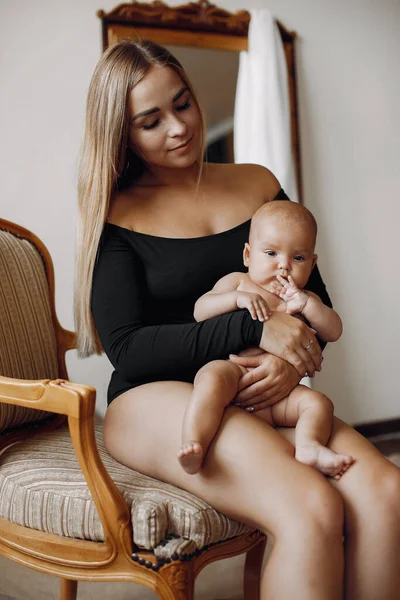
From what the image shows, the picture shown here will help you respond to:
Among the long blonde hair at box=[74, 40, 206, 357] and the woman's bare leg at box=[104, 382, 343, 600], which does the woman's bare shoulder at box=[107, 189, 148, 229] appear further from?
the woman's bare leg at box=[104, 382, 343, 600]

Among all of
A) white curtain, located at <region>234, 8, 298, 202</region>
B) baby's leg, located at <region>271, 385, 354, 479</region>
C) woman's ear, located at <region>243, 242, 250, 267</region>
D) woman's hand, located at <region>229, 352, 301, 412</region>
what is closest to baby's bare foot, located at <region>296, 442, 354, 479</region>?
baby's leg, located at <region>271, 385, 354, 479</region>

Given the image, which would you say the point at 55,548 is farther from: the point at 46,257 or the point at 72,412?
the point at 46,257

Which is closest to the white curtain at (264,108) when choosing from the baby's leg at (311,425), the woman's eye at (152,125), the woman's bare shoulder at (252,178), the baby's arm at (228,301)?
the woman's bare shoulder at (252,178)

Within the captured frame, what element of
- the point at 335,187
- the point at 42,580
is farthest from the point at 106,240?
the point at 335,187

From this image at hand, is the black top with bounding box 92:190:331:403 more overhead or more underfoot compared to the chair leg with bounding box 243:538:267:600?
more overhead

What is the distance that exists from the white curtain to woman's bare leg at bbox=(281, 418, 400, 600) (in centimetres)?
247

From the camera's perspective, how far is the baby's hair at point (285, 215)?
143 centimetres

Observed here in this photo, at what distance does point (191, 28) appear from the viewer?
3.42m

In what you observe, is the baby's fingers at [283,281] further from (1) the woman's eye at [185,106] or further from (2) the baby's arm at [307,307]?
(1) the woman's eye at [185,106]

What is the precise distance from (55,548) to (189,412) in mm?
424

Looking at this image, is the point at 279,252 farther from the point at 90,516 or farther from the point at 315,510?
the point at 90,516

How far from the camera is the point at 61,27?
10.4 feet

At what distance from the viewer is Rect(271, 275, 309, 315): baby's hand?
1.42 meters

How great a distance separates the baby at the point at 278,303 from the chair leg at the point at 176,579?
0.79 ft
